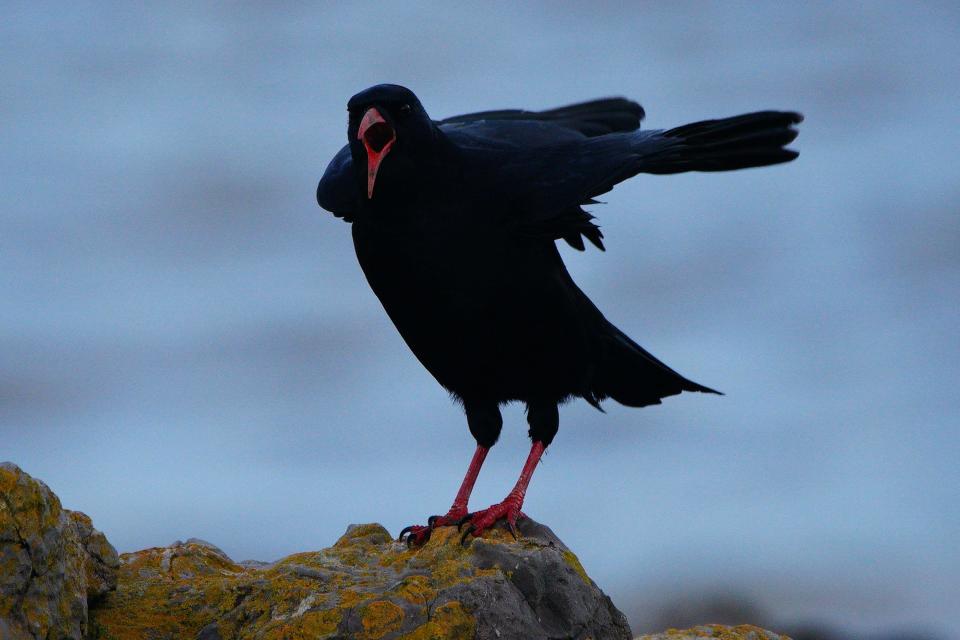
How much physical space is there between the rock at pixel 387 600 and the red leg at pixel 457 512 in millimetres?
394

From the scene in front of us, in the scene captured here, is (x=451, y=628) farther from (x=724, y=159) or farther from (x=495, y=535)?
(x=724, y=159)

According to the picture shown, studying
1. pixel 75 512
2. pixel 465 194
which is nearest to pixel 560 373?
pixel 465 194

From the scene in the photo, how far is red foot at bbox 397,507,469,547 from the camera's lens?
4.94 meters

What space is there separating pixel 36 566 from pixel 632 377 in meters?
4.22

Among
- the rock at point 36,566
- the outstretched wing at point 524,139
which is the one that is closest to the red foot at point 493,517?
the outstretched wing at point 524,139

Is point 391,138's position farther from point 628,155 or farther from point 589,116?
point 589,116

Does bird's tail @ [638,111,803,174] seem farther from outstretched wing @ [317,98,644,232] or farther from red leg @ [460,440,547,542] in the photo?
red leg @ [460,440,547,542]

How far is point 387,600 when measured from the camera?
3.81 meters

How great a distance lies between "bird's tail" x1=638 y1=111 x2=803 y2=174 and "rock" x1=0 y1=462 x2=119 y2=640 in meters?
3.49

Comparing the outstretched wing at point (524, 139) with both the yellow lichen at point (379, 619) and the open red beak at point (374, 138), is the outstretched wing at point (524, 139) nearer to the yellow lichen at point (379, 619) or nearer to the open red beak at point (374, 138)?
the open red beak at point (374, 138)

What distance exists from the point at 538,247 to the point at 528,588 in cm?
204

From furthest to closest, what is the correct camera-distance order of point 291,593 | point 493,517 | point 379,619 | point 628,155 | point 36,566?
1. point 628,155
2. point 493,517
3. point 291,593
4. point 379,619
5. point 36,566

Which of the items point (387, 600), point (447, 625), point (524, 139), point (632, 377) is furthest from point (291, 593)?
point (632, 377)

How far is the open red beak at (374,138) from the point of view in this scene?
5148mm
